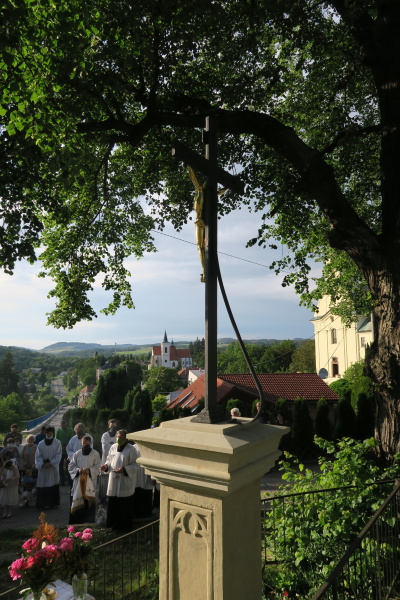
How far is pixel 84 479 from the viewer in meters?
8.22

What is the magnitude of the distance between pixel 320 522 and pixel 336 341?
4507cm

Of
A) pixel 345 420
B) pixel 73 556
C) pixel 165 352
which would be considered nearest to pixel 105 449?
pixel 73 556

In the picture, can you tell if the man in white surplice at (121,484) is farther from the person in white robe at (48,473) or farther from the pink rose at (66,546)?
the pink rose at (66,546)

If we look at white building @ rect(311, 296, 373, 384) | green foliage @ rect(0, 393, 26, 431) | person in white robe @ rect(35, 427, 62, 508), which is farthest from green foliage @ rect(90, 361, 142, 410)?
green foliage @ rect(0, 393, 26, 431)

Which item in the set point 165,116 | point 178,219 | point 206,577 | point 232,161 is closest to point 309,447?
point 178,219

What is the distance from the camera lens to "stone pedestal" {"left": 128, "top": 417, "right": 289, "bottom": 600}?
6.68 ft

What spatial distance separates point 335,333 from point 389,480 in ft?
146

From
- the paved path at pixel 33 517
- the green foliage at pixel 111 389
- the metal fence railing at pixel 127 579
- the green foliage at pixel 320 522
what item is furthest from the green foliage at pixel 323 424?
the green foliage at pixel 111 389

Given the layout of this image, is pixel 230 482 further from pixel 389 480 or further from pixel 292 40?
pixel 292 40

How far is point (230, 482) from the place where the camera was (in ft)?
6.50

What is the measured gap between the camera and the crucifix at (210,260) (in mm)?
2346

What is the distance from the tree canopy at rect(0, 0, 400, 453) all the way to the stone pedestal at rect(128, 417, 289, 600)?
2.82m

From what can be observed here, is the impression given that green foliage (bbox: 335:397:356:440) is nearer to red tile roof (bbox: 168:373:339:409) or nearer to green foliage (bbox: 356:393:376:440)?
green foliage (bbox: 356:393:376:440)

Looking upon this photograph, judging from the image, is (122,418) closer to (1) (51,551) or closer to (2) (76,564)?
(2) (76,564)
